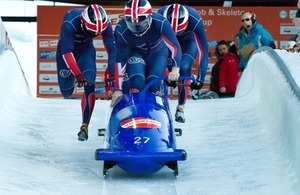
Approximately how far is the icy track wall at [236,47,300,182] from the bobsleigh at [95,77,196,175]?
2.40 feet

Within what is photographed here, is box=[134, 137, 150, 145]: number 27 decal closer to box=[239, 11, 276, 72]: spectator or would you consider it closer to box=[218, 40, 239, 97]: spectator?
box=[239, 11, 276, 72]: spectator

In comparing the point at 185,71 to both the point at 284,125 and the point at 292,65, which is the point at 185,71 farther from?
the point at 284,125

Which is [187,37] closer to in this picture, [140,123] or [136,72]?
[136,72]

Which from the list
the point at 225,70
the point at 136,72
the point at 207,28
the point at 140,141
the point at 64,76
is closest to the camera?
the point at 140,141

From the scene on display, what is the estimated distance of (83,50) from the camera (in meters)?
7.74

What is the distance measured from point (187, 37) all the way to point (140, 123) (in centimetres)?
283

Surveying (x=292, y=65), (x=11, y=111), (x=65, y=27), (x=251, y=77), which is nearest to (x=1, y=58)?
(x=11, y=111)

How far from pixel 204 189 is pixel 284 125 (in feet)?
3.53

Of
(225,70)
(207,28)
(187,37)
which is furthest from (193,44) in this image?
(207,28)

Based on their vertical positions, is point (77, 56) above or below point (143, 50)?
below

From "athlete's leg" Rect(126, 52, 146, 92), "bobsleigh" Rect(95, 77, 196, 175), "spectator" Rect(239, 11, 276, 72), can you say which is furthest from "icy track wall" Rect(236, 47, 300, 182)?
"athlete's leg" Rect(126, 52, 146, 92)

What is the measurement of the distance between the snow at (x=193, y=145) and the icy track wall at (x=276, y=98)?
0.04 feet

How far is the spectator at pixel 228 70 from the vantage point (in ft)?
35.2

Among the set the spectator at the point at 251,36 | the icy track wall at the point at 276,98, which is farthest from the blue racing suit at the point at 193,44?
the spectator at the point at 251,36
